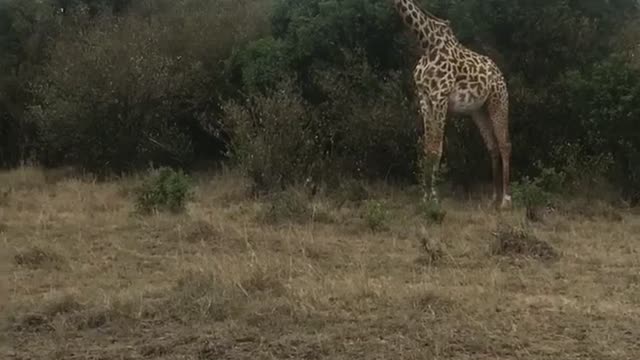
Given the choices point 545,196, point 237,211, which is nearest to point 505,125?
point 545,196

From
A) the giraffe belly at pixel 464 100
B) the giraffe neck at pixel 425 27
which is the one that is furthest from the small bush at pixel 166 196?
the giraffe neck at pixel 425 27

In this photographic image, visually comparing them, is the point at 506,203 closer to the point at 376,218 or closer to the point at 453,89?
→ the point at 453,89

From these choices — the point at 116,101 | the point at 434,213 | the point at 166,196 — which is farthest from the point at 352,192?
the point at 116,101

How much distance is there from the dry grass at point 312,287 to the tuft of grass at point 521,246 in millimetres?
25

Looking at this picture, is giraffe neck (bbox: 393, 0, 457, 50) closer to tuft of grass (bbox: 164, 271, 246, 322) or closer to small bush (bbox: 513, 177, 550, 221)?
small bush (bbox: 513, 177, 550, 221)

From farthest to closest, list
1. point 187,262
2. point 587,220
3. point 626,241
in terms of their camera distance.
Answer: point 587,220 → point 626,241 → point 187,262

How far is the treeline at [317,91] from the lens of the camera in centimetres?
1366

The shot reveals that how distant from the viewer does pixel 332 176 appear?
47.6 feet

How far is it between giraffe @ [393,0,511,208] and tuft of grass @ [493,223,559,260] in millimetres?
3399

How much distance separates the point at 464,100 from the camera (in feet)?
43.2

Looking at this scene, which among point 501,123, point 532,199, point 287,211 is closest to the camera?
point 287,211

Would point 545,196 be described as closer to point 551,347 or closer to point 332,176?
point 332,176

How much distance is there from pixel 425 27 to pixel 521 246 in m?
5.22

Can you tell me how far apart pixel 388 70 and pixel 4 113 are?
972cm
